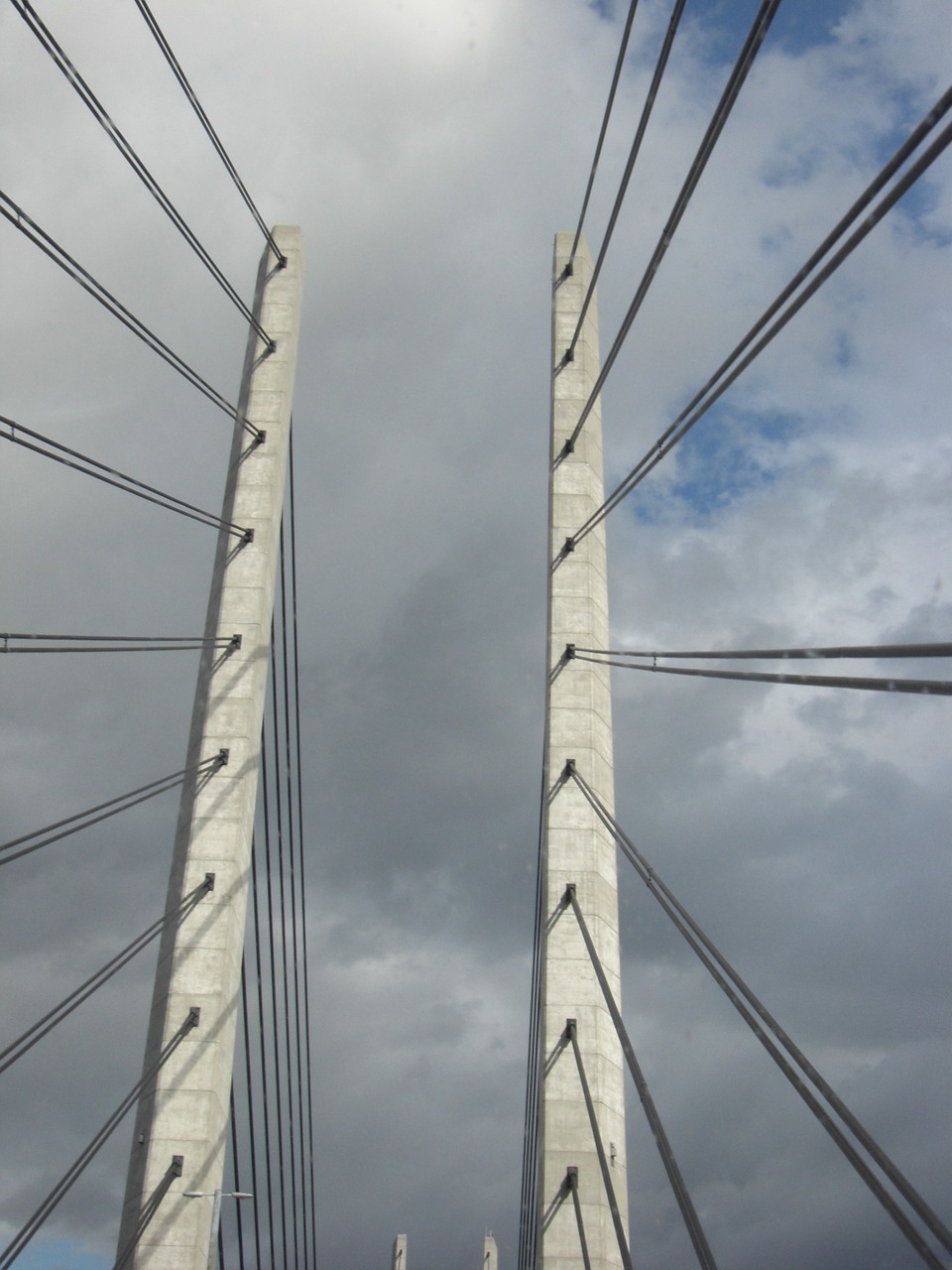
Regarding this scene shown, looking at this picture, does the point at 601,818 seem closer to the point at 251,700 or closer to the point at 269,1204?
the point at 251,700

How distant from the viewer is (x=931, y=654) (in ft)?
24.7

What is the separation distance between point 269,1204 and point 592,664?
389 inches

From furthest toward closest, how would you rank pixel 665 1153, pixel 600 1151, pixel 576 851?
pixel 576 851 < pixel 600 1151 < pixel 665 1153

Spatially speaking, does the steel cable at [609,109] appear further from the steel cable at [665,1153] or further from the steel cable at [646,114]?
the steel cable at [665,1153]

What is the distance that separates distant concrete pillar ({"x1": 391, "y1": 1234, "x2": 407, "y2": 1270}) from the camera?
49.2m

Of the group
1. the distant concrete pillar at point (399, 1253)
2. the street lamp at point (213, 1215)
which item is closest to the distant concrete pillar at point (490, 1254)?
the distant concrete pillar at point (399, 1253)

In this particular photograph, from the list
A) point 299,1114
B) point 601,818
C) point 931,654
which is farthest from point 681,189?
point 299,1114

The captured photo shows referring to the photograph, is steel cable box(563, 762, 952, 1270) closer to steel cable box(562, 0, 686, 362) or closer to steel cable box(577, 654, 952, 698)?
steel cable box(577, 654, 952, 698)

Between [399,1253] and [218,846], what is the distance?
35886mm

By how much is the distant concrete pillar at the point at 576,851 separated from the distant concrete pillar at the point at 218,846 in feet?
14.1

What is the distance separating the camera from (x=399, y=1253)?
4981 centimetres

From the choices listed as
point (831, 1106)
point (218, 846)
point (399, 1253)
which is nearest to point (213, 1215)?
point (218, 846)

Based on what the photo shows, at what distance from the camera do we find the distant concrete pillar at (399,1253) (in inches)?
1937

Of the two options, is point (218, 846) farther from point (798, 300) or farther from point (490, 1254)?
point (490, 1254)
